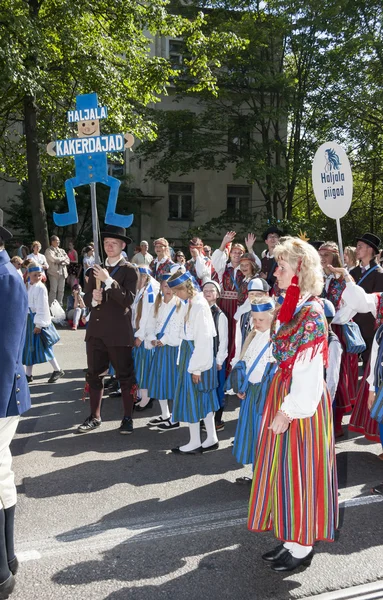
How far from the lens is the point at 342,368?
A: 6207 millimetres

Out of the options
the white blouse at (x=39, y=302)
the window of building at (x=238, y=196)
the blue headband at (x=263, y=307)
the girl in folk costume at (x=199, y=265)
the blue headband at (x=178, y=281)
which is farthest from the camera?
the window of building at (x=238, y=196)

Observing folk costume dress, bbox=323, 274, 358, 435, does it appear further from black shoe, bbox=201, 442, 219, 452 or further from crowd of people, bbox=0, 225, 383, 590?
black shoe, bbox=201, 442, 219, 452

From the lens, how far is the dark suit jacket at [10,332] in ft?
10.7

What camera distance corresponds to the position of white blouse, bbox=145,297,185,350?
6.23 metres

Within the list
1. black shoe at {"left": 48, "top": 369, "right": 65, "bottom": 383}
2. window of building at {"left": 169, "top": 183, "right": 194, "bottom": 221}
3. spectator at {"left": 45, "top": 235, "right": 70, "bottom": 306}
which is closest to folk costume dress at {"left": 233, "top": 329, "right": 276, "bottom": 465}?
black shoe at {"left": 48, "top": 369, "right": 65, "bottom": 383}

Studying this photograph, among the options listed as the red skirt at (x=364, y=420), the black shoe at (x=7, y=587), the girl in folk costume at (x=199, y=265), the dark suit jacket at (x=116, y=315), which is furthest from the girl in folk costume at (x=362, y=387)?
the girl in folk costume at (x=199, y=265)

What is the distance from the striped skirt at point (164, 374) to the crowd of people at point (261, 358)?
0.01 meters

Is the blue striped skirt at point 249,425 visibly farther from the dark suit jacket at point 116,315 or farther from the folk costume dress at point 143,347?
the folk costume dress at point 143,347

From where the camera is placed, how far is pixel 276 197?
24.6 metres

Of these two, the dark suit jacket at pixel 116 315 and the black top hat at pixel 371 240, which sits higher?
the black top hat at pixel 371 240

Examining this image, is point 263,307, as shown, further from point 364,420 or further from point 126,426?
point 126,426

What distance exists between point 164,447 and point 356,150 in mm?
19302

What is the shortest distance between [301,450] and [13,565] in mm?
1761

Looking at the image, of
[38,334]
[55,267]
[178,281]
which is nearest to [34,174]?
[55,267]
